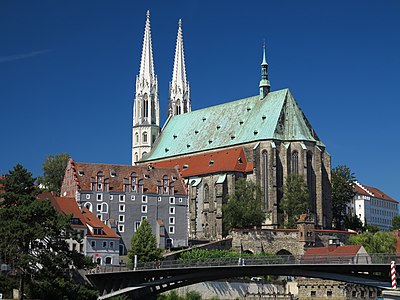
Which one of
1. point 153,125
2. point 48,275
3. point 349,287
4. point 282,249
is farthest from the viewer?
point 153,125

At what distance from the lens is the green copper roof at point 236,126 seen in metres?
126

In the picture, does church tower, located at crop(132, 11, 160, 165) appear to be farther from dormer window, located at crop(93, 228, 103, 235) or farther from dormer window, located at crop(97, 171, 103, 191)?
dormer window, located at crop(93, 228, 103, 235)

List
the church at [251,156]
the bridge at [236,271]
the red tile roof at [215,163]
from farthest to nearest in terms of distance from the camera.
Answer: the red tile roof at [215,163] → the church at [251,156] → the bridge at [236,271]

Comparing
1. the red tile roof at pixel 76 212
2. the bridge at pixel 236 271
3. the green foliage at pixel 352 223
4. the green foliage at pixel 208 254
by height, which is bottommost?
the bridge at pixel 236 271

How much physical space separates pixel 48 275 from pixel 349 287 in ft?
120

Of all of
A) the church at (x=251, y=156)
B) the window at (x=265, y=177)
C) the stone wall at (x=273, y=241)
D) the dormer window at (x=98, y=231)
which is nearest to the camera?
the dormer window at (x=98, y=231)

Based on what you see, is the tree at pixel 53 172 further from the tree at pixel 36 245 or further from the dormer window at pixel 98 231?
the tree at pixel 36 245

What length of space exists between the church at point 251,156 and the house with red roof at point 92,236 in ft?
80.7

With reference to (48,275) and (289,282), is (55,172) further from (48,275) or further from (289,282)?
(48,275)

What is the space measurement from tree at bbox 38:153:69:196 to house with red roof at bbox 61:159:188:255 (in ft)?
50.2

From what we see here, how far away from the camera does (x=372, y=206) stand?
18975 cm

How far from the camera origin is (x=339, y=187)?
135250 mm

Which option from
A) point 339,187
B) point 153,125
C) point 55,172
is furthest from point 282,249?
point 153,125

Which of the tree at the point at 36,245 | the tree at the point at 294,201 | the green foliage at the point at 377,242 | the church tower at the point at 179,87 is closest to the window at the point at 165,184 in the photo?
the tree at the point at 294,201
